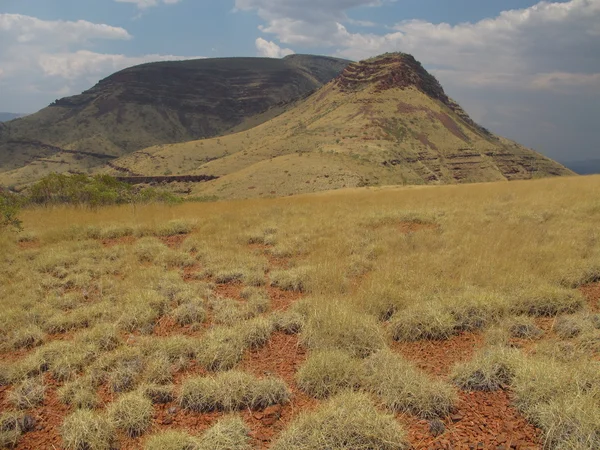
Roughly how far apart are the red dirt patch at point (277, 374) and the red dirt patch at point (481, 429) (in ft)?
3.53

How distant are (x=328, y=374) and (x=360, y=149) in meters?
82.5

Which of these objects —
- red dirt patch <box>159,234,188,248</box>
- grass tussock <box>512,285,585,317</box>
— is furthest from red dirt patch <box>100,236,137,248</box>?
grass tussock <box>512,285,585,317</box>

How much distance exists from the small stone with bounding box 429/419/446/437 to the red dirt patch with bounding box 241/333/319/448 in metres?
1.12

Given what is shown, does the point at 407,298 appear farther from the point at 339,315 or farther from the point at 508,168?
the point at 508,168

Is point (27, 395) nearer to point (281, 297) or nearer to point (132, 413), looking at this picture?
point (132, 413)

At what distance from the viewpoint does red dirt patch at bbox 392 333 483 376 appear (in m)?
4.34

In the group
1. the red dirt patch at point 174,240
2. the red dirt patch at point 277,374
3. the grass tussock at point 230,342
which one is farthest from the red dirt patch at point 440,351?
the red dirt patch at point 174,240

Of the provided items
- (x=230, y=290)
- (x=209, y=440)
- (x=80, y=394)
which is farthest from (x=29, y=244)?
(x=209, y=440)

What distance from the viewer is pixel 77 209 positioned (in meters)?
14.0

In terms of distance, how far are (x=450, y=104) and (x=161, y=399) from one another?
507 feet

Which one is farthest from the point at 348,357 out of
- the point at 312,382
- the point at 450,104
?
the point at 450,104

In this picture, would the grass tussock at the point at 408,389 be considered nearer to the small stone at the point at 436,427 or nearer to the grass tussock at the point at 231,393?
the small stone at the point at 436,427

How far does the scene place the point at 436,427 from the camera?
3287 millimetres

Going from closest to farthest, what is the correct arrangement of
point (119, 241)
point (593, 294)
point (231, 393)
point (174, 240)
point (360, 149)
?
point (231, 393)
point (593, 294)
point (119, 241)
point (174, 240)
point (360, 149)
